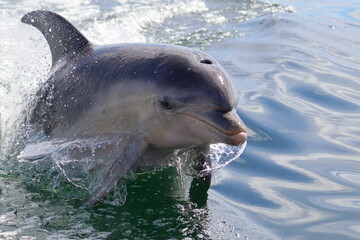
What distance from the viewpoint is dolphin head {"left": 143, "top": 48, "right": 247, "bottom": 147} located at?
18.5 ft

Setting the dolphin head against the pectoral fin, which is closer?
the dolphin head

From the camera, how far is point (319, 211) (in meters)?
6.52

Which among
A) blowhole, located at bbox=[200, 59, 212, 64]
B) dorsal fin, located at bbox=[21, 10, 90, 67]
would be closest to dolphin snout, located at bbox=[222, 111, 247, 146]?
blowhole, located at bbox=[200, 59, 212, 64]

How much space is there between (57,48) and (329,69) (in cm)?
527

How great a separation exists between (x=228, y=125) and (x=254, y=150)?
2.63 m

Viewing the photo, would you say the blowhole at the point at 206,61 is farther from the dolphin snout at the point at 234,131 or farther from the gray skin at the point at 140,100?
the dolphin snout at the point at 234,131

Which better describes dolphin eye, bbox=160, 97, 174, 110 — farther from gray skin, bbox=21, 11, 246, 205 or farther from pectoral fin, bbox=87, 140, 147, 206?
pectoral fin, bbox=87, 140, 147, 206

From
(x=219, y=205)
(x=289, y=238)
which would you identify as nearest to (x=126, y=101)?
(x=219, y=205)

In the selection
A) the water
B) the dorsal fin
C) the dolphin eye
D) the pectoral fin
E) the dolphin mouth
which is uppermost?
the dorsal fin

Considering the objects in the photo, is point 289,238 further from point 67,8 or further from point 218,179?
point 67,8

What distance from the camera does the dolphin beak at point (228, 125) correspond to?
5.54m

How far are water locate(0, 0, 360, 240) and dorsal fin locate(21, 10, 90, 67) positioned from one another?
2.37 ft

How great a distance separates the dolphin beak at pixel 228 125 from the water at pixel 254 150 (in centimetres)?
88

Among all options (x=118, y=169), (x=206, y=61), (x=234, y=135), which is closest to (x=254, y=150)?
(x=206, y=61)
